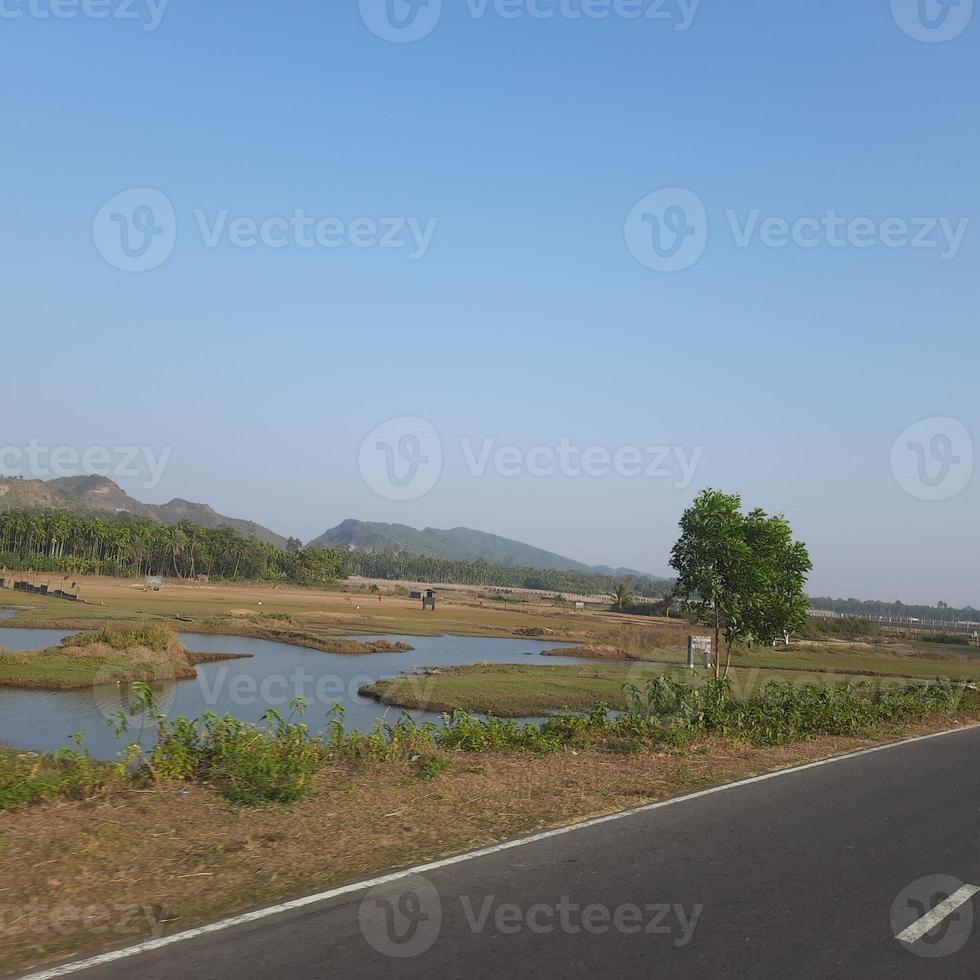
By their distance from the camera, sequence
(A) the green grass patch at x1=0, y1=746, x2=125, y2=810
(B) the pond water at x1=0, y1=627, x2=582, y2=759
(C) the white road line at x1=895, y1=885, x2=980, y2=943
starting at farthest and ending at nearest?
(B) the pond water at x1=0, y1=627, x2=582, y2=759, (A) the green grass patch at x1=0, y1=746, x2=125, y2=810, (C) the white road line at x1=895, y1=885, x2=980, y2=943

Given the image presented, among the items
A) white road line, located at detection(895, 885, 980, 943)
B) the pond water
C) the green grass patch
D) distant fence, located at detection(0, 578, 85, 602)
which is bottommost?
distant fence, located at detection(0, 578, 85, 602)

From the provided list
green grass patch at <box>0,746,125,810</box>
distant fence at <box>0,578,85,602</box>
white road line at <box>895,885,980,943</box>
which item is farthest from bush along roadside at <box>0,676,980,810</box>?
distant fence at <box>0,578,85,602</box>

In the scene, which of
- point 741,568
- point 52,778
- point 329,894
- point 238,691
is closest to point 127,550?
point 238,691

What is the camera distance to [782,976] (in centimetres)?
550

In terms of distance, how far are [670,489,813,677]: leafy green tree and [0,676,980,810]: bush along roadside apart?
2.75 meters

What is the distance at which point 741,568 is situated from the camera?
2433 cm

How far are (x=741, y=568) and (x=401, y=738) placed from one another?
45.5 ft

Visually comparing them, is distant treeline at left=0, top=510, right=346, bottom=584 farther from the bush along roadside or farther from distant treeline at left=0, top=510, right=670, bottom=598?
the bush along roadside

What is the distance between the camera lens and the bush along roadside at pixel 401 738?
966cm

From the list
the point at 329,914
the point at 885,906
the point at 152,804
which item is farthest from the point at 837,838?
the point at 152,804

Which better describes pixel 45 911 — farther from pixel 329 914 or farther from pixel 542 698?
pixel 542 698

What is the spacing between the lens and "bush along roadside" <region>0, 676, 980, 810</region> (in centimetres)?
966

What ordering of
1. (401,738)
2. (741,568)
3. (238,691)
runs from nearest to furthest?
(401,738) < (741,568) < (238,691)

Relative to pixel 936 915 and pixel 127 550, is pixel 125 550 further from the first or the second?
pixel 936 915
